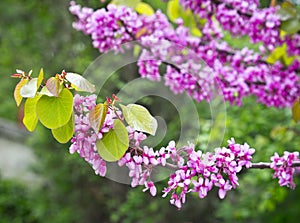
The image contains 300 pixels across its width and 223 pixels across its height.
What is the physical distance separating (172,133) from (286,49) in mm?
1087

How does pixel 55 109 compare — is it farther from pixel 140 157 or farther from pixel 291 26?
pixel 291 26

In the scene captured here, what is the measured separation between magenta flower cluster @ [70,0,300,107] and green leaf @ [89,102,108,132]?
71 cm

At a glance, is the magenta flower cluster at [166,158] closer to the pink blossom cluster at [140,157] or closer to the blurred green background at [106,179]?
the pink blossom cluster at [140,157]

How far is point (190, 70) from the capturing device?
5.36 ft

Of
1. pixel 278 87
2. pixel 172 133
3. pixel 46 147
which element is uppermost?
pixel 278 87

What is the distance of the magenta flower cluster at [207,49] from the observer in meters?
1.61

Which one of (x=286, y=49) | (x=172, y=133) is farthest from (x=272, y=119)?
(x=286, y=49)

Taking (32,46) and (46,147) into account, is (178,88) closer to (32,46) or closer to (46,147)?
(46,147)

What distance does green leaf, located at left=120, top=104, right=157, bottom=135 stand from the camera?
0.91 meters

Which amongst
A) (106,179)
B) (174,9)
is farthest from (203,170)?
(106,179)

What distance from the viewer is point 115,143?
917 mm

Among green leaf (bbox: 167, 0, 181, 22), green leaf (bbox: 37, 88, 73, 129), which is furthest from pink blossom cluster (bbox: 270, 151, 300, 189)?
green leaf (bbox: 167, 0, 181, 22)

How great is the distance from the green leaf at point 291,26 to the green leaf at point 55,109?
0.90m

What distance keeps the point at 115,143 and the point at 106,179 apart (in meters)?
2.22
